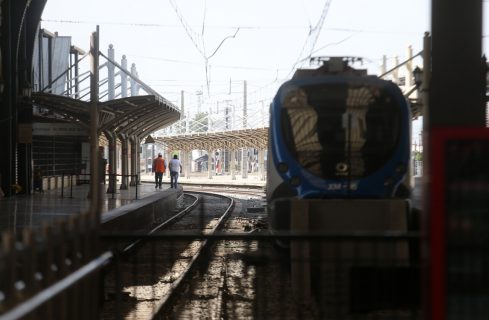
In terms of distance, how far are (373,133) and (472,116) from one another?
6834 millimetres

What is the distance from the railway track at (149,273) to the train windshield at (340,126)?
177cm

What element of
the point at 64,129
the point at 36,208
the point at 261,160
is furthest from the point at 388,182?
the point at 261,160

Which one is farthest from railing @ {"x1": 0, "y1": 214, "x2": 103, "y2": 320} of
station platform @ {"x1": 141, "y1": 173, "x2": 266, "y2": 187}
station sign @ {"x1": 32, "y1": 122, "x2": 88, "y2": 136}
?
station platform @ {"x1": 141, "y1": 173, "x2": 266, "y2": 187}

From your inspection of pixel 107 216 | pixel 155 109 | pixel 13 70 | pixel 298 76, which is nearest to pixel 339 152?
pixel 298 76

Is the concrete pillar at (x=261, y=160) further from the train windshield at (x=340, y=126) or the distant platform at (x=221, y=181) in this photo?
the train windshield at (x=340, y=126)

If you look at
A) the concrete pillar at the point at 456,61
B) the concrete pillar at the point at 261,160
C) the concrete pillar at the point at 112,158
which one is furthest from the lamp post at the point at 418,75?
the concrete pillar at the point at 261,160

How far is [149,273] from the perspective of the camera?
37.0 ft

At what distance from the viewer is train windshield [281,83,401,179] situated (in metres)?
10.8

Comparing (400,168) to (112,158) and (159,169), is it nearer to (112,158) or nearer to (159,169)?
(112,158)

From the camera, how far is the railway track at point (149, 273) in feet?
15.3

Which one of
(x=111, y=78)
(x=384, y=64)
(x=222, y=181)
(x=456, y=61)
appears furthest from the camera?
(x=222, y=181)

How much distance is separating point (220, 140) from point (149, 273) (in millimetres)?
38970

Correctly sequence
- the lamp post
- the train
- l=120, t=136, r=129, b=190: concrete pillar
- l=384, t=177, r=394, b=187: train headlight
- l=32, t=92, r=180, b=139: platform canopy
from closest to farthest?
1. the train
2. l=384, t=177, r=394, b=187: train headlight
3. the lamp post
4. l=32, t=92, r=180, b=139: platform canopy
5. l=120, t=136, r=129, b=190: concrete pillar

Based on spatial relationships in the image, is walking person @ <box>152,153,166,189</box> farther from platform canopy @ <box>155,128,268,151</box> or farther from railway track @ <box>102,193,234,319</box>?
railway track @ <box>102,193,234,319</box>
